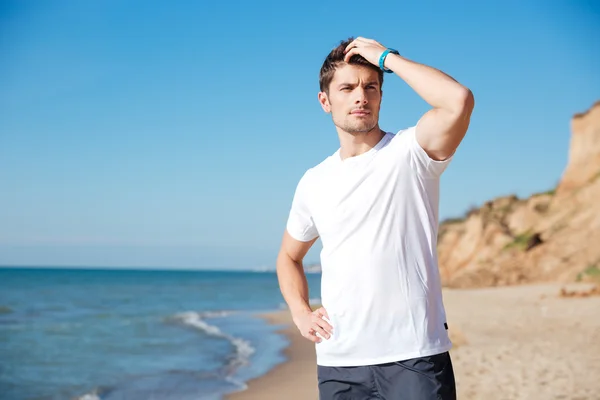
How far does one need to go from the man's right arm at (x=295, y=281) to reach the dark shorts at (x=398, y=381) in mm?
220

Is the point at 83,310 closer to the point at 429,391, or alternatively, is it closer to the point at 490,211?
the point at 490,211

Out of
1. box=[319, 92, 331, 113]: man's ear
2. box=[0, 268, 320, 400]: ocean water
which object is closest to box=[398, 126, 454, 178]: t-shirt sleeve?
box=[319, 92, 331, 113]: man's ear

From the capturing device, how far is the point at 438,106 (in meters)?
2.42

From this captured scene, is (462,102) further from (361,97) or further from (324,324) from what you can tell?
(324,324)

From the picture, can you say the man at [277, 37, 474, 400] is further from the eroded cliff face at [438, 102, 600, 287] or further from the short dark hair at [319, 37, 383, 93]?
the eroded cliff face at [438, 102, 600, 287]

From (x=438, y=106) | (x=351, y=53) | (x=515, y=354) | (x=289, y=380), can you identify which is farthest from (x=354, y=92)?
(x=289, y=380)

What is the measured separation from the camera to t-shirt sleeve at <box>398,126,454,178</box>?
2486 millimetres

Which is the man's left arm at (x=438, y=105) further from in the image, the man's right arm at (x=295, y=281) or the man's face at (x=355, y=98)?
the man's right arm at (x=295, y=281)

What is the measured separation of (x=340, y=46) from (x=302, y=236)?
0.82m

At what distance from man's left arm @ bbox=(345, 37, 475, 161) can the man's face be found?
0.13 meters

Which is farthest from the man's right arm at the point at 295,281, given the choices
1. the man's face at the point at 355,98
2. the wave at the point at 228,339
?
the wave at the point at 228,339

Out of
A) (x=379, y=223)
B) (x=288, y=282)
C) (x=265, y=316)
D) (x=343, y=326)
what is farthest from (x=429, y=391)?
(x=265, y=316)

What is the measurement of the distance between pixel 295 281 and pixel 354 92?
888mm

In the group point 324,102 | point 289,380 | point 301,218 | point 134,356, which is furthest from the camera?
point 134,356
